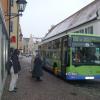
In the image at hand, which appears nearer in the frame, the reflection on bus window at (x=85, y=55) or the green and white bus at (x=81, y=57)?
the green and white bus at (x=81, y=57)

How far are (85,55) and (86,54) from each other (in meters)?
0.09

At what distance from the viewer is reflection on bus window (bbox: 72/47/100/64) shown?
1883 cm

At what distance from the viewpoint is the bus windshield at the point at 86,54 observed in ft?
61.8

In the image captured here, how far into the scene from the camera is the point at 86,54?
19.0m

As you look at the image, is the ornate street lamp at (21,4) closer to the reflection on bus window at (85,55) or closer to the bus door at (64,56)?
the bus door at (64,56)

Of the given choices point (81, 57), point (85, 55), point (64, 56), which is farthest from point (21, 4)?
point (85, 55)

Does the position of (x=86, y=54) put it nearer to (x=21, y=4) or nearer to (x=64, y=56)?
(x=64, y=56)

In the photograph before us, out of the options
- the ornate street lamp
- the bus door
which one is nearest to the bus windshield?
the bus door

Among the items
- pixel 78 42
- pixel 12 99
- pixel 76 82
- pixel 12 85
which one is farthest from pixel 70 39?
pixel 12 99

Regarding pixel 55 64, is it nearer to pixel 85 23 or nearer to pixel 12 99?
pixel 12 99

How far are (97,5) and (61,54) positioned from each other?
121ft

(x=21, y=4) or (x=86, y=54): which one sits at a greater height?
(x=21, y=4)

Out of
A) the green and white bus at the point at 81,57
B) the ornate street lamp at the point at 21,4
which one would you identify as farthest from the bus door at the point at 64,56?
the ornate street lamp at the point at 21,4

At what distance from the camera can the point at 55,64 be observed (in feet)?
75.6
